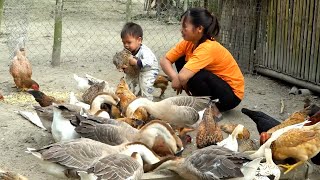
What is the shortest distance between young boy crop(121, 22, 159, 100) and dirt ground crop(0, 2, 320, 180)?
58 cm

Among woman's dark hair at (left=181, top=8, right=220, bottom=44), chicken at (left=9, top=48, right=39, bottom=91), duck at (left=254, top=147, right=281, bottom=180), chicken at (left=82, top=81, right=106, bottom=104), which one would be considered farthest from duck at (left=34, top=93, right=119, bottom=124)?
chicken at (left=9, top=48, right=39, bottom=91)

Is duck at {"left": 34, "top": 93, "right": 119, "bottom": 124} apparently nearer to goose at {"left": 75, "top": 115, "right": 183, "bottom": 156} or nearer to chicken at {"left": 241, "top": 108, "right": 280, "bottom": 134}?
goose at {"left": 75, "top": 115, "right": 183, "bottom": 156}

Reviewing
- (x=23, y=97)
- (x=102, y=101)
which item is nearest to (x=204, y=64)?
(x=102, y=101)

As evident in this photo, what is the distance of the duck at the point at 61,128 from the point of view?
4309 millimetres

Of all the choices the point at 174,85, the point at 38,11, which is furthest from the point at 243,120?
the point at 38,11

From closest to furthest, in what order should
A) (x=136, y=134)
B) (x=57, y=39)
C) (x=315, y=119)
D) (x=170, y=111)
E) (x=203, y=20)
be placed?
(x=136, y=134), (x=315, y=119), (x=170, y=111), (x=203, y=20), (x=57, y=39)

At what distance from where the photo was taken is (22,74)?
6383mm

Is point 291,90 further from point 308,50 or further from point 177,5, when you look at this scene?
point 177,5

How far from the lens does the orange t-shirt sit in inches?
211

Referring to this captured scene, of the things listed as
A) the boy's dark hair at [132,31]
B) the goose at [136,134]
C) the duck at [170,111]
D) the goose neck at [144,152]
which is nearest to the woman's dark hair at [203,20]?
the boy's dark hair at [132,31]

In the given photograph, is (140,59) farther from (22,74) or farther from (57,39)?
(57,39)

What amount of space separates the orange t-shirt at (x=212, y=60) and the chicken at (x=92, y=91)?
Answer: 771 millimetres

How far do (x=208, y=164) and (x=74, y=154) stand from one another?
0.88 metres

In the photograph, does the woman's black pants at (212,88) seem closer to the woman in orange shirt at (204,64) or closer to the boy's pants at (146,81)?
the woman in orange shirt at (204,64)
